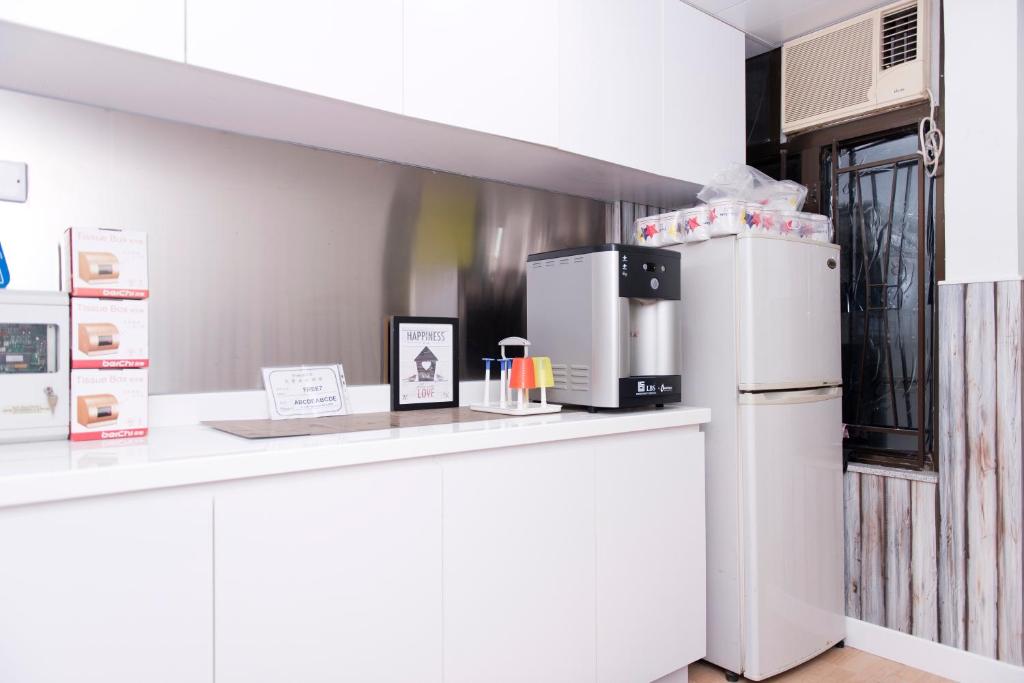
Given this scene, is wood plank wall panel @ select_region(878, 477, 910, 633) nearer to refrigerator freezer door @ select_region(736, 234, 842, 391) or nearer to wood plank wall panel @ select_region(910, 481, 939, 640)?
wood plank wall panel @ select_region(910, 481, 939, 640)

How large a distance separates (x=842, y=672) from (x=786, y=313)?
4.13ft

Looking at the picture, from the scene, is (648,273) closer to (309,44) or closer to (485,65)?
(485,65)

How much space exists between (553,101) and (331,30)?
0.70 m

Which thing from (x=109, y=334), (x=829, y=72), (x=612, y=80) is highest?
(x=829, y=72)

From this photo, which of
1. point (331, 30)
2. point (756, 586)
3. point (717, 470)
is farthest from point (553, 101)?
point (756, 586)

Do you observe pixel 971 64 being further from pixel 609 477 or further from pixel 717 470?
pixel 609 477

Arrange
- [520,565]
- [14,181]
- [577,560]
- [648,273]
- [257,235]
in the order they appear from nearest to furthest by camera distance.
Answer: [14,181]
[520,565]
[577,560]
[257,235]
[648,273]

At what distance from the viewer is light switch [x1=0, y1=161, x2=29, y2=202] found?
1539 mm

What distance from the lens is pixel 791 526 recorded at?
2273 millimetres

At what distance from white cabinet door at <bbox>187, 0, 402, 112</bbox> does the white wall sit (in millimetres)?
1939

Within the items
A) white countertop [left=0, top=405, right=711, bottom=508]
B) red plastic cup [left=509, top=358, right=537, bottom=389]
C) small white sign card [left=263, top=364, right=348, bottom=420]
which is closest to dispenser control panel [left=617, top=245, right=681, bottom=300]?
red plastic cup [left=509, top=358, right=537, bottom=389]

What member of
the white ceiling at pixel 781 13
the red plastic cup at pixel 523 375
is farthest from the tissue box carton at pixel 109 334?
the white ceiling at pixel 781 13

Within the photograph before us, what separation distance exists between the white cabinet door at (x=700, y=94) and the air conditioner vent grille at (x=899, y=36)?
1.69 feet

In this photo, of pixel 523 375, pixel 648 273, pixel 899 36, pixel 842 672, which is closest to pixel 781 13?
pixel 899 36
